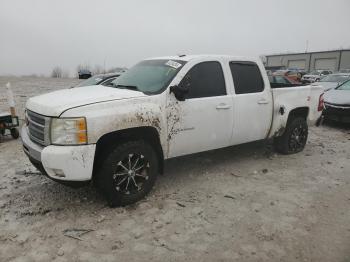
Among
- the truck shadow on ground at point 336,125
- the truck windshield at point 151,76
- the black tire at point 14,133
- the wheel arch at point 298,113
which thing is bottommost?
the truck shadow on ground at point 336,125

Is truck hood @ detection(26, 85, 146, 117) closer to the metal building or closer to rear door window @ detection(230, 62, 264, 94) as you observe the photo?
rear door window @ detection(230, 62, 264, 94)

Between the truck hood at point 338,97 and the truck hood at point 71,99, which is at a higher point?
the truck hood at point 71,99

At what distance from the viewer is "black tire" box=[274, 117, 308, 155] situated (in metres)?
6.34

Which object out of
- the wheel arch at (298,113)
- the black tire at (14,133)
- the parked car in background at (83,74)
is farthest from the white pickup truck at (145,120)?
the parked car in background at (83,74)

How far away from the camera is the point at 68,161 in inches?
142

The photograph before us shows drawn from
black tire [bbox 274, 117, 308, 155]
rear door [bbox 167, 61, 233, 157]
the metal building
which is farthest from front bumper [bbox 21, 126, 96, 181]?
the metal building

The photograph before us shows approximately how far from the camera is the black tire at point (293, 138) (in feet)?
20.8

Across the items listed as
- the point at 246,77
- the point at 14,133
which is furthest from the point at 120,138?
the point at 14,133

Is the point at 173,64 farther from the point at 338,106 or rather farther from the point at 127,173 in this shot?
the point at 338,106

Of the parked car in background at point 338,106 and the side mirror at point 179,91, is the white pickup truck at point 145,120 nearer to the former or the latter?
the side mirror at point 179,91

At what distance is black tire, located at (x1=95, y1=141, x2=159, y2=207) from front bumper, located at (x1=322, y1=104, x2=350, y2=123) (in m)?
6.83

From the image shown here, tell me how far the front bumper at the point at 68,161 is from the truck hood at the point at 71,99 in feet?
1.35

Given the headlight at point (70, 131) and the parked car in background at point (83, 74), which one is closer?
the headlight at point (70, 131)

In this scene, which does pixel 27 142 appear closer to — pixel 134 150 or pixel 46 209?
pixel 46 209
